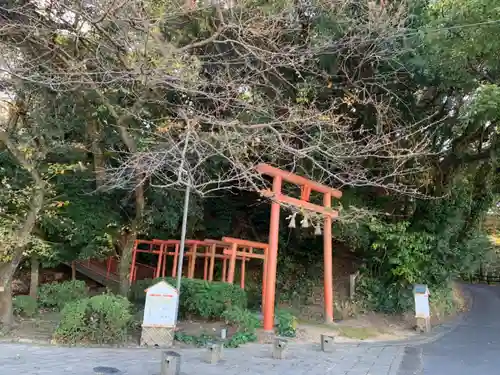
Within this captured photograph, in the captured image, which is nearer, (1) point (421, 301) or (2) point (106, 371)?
(2) point (106, 371)

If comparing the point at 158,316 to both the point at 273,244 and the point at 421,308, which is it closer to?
the point at 273,244

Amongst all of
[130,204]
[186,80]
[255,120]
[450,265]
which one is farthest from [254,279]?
[186,80]

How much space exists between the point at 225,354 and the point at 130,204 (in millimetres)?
7005

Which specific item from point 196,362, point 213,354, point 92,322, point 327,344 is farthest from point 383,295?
point 92,322

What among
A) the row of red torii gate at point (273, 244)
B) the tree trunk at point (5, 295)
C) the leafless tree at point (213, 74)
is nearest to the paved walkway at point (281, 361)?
the tree trunk at point (5, 295)

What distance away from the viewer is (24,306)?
32.5 feet

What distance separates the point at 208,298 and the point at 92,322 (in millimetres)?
2995

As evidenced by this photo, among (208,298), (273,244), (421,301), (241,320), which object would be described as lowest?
(241,320)

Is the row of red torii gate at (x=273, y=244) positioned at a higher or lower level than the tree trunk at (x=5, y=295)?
higher

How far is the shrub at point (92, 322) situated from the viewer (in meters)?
7.55

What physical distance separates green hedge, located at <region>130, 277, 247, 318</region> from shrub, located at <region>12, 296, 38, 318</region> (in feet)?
11.0

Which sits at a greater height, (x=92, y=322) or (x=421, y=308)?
(x=421, y=308)

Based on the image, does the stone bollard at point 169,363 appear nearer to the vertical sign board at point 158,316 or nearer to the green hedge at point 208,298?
the vertical sign board at point 158,316

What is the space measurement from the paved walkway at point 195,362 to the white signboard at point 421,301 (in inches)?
151
